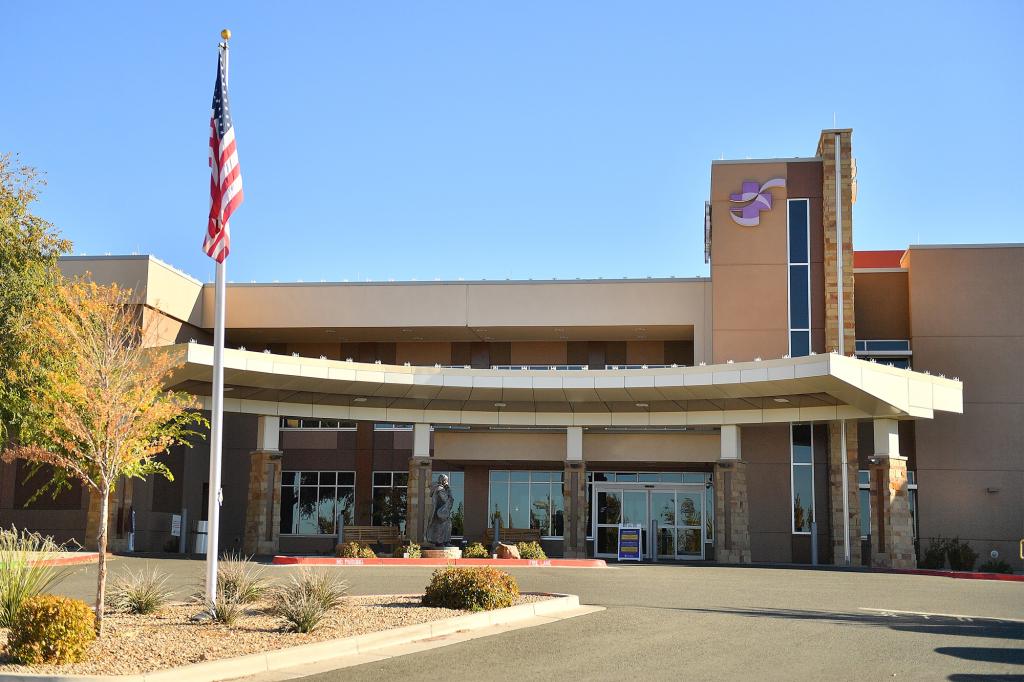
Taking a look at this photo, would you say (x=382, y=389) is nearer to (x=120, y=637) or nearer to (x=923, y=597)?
(x=923, y=597)

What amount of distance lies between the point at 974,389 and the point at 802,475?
20.7 ft

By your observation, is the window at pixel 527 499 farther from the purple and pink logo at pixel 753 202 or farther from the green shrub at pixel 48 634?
the green shrub at pixel 48 634

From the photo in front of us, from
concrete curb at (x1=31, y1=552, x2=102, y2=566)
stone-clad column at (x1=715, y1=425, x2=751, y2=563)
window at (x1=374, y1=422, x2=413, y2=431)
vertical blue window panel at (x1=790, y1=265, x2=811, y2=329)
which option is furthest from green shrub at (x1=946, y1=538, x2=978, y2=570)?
concrete curb at (x1=31, y1=552, x2=102, y2=566)

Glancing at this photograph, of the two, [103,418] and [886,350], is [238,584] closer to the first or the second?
[103,418]

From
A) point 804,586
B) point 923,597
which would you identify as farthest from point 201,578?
point 923,597

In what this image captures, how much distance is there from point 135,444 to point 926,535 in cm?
2863

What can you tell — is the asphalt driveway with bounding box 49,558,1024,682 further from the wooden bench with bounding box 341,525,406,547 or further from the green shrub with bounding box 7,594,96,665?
the wooden bench with bounding box 341,525,406,547

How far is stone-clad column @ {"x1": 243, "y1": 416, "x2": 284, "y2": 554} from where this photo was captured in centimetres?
3281

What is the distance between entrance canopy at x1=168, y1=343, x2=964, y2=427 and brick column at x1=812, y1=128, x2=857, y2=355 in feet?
12.2

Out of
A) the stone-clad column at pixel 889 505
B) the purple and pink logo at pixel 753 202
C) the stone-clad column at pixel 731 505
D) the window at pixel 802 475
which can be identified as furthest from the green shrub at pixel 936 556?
the purple and pink logo at pixel 753 202

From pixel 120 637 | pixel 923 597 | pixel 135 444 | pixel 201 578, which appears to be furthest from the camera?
pixel 201 578

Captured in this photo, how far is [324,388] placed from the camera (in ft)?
108

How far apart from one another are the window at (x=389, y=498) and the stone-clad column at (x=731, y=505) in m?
12.6

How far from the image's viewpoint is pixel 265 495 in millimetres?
33312
